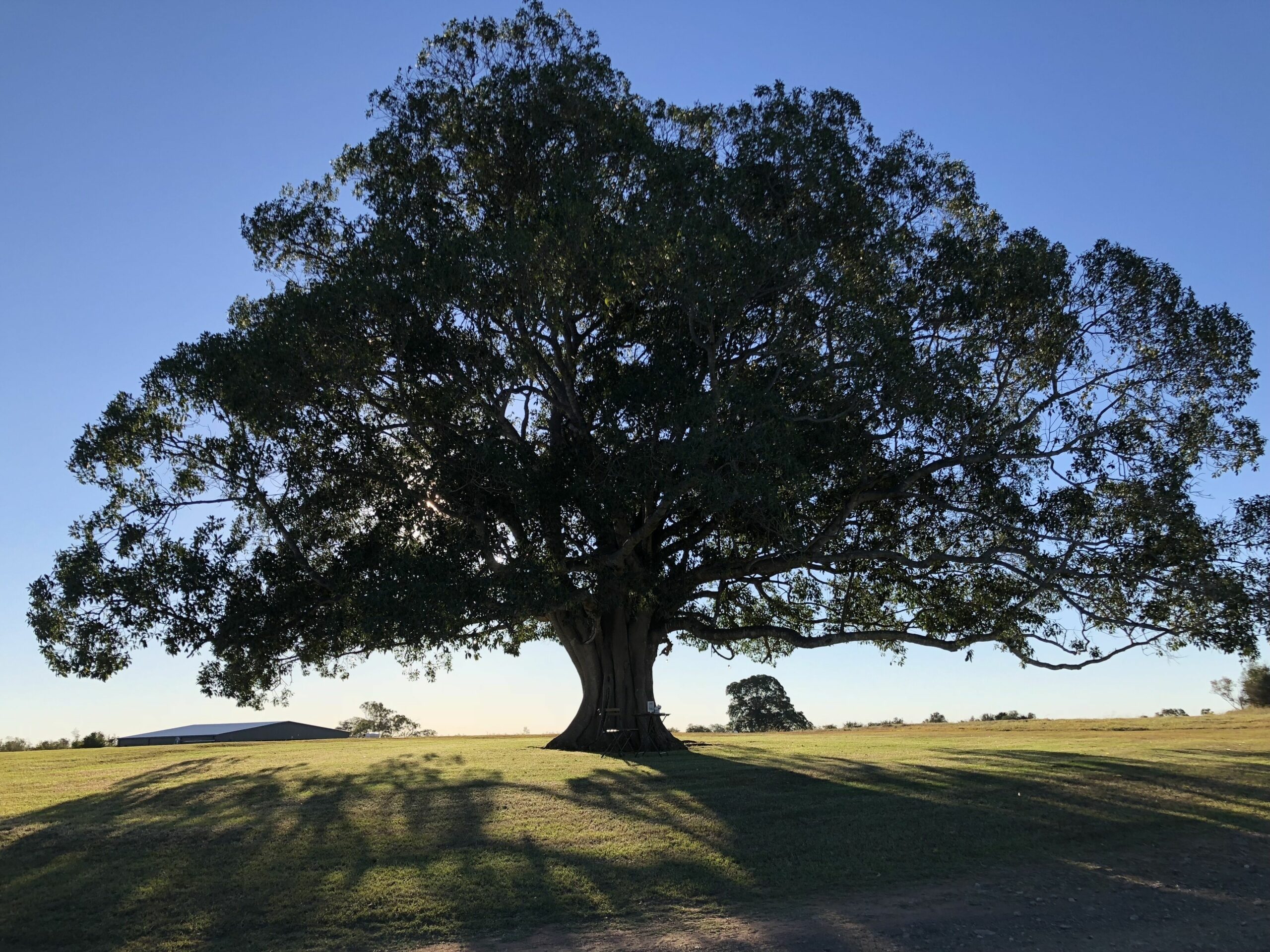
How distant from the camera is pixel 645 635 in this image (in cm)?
2453

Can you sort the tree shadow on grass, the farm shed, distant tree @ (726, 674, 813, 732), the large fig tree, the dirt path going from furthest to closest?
distant tree @ (726, 674, 813, 732) < the farm shed < the large fig tree < the tree shadow on grass < the dirt path

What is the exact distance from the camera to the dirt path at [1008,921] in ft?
30.3

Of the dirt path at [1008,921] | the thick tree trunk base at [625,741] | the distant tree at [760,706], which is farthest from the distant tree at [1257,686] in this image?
the dirt path at [1008,921]

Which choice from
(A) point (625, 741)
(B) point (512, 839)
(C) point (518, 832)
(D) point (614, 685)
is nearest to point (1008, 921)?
(B) point (512, 839)

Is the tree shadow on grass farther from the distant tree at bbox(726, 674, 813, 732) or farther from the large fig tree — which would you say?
the distant tree at bbox(726, 674, 813, 732)

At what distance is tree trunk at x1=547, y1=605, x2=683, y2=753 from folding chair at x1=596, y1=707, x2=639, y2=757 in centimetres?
1

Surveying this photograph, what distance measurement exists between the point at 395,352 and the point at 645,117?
7.28m

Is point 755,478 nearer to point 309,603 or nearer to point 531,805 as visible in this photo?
point 531,805

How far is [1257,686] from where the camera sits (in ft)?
147

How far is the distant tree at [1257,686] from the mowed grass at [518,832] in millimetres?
25850

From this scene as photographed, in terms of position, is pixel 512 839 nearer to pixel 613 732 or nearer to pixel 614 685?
pixel 613 732

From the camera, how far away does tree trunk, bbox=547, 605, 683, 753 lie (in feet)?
77.4

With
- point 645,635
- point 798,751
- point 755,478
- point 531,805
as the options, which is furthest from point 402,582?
point 798,751

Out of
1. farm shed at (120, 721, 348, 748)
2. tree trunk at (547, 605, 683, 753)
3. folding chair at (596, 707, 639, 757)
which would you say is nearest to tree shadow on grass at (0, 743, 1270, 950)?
folding chair at (596, 707, 639, 757)
